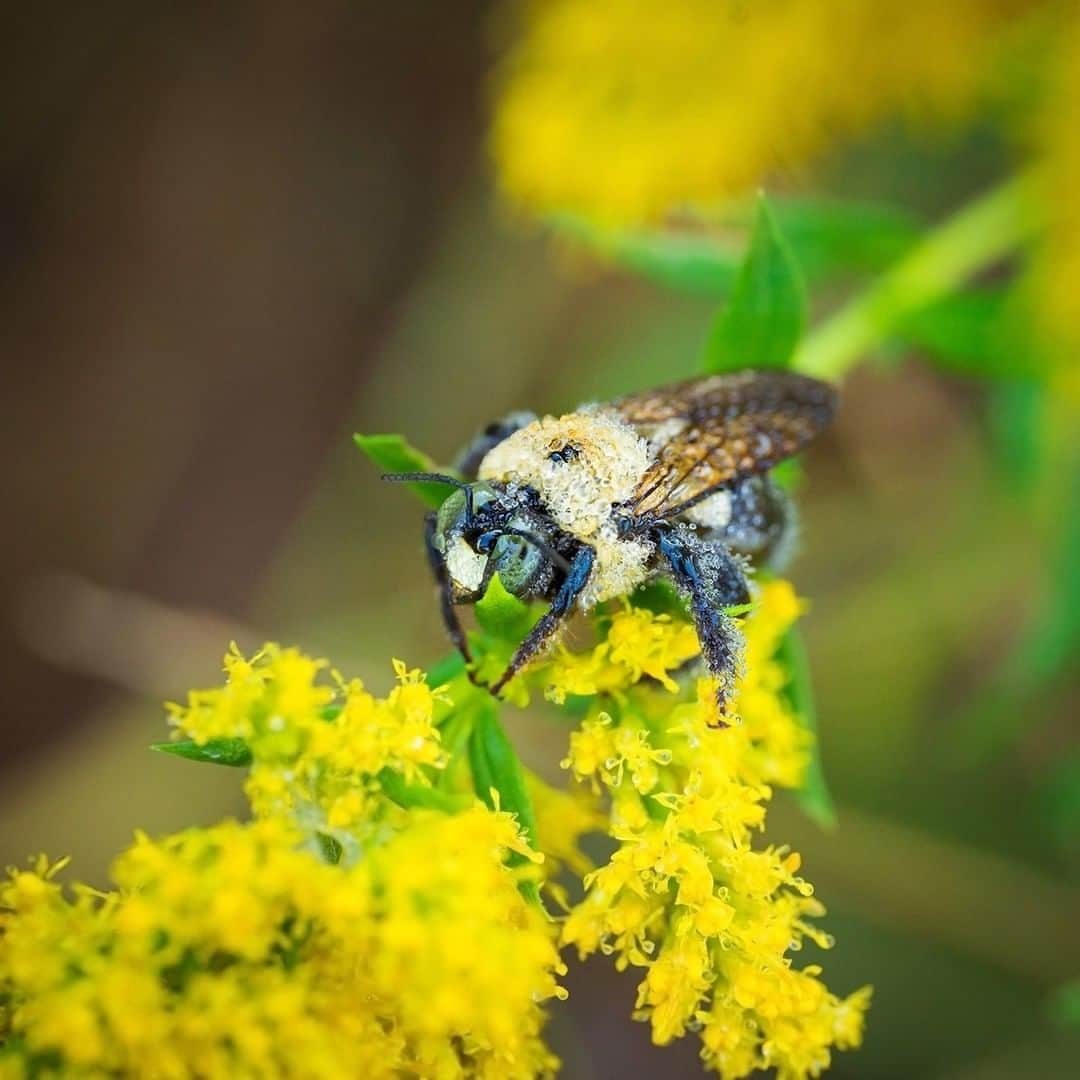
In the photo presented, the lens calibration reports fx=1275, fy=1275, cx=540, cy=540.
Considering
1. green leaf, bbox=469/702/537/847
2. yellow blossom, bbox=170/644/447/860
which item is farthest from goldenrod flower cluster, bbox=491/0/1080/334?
yellow blossom, bbox=170/644/447/860

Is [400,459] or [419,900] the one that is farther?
[400,459]

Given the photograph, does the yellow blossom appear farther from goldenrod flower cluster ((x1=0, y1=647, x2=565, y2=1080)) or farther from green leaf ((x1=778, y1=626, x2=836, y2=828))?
green leaf ((x1=778, y1=626, x2=836, y2=828))

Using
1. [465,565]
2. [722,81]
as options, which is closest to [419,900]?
[465,565]

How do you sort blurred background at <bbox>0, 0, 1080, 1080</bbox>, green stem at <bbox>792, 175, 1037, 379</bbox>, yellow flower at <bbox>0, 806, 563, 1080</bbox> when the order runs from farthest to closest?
blurred background at <bbox>0, 0, 1080, 1080</bbox> < green stem at <bbox>792, 175, 1037, 379</bbox> < yellow flower at <bbox>0, 806, 563, 1080</bbox>

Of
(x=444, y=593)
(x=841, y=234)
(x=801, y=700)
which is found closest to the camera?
(x=444, y=593)

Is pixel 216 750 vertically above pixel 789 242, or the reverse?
pixel 789 242

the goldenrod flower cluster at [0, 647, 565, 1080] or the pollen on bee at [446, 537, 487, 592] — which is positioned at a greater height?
the pollen on bee at [446, 537, 487, 592]

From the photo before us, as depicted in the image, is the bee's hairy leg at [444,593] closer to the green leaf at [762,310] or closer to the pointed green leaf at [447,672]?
the pointed green leaf at [447,672]

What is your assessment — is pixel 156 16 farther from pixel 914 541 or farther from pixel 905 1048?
pixel 905 1048

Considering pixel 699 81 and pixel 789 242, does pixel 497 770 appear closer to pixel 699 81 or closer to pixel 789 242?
pixel 789 242
